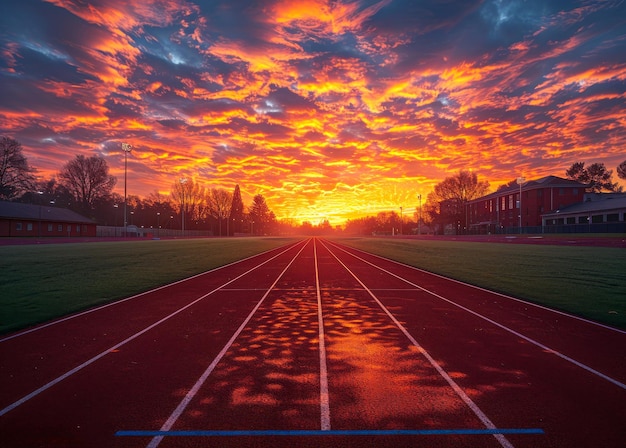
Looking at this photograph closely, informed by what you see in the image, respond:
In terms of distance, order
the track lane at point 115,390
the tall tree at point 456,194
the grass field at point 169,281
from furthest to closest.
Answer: the tall tree at point 456,194
the grass field at point 169,281
the track lane at point 115,390

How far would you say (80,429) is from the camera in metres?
3.70

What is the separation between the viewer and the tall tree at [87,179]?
7788cm

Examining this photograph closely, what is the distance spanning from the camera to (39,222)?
5741 centimetres

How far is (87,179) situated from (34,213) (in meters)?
24.6

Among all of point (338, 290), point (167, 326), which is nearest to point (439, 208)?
point (338, 290)

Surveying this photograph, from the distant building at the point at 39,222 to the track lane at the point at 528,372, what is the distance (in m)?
64.3

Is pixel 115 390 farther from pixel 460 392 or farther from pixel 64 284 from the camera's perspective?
pixel 64 284

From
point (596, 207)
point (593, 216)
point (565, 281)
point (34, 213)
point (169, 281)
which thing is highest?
point (596, 207)

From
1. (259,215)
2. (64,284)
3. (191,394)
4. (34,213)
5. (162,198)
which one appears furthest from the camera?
(259,215)

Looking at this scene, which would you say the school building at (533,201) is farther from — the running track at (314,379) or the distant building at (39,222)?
the distant building at (39,222)

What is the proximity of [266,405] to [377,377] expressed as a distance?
5.57ft

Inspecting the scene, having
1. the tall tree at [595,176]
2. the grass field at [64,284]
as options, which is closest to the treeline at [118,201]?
the grass field at [64,284]

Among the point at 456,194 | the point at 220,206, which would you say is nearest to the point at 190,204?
the point at 220,206

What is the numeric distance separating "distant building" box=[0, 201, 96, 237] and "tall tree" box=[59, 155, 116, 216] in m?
14.0
